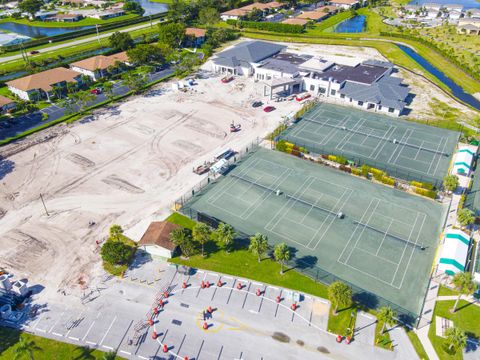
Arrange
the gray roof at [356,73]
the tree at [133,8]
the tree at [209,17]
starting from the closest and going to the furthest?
the gray roof at [356,73] → the tree at [209,17] → the tree at [133,8]

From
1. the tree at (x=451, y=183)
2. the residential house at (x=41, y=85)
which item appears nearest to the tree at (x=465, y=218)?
the tree at (x=451, y=183)

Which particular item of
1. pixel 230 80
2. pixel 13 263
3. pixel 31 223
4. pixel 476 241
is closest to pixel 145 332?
pixel 13 263

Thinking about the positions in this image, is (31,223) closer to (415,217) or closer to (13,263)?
(13,263)

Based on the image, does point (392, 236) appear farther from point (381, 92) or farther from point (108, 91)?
point (108, 91)

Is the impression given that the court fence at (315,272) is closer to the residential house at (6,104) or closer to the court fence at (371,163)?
the court fence at (371,163)

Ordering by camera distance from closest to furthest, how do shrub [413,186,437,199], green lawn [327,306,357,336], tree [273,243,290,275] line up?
green lawn [327,306,357,336] < tree [273,243,290,275] < shrub [413,186,437,199]

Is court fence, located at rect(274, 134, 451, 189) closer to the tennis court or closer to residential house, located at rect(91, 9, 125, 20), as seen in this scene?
the tennis court

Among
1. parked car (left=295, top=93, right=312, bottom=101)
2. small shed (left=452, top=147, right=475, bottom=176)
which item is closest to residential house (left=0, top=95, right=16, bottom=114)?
parked car (left=295, top=93, right=312, bottom=101)
